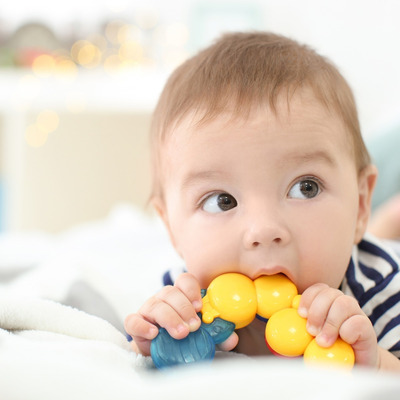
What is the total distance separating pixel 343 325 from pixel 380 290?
25cm

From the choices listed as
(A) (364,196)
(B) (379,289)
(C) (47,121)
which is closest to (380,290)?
(B) (379,289)

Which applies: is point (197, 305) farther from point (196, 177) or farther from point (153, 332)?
point (196, 177)

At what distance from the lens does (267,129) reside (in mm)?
848

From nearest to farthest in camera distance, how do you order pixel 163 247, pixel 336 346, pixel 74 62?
pixel 336 346 → pixel 163 247 → pixel 74 62

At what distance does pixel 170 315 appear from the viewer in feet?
2.53

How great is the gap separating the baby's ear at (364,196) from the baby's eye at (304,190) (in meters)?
0.17

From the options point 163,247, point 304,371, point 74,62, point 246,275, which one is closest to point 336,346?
point 246,275

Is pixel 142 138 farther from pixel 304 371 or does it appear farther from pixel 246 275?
pixel 304 371

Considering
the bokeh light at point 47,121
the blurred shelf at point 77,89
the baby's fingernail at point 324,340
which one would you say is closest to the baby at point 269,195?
the baby's fingernail at point 324,340

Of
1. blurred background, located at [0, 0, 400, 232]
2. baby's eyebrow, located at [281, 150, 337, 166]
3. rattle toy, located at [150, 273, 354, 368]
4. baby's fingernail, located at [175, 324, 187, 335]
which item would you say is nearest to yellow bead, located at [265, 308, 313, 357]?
rattle toy, located at [150, 273, 354, 368]

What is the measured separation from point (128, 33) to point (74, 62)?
38 cm

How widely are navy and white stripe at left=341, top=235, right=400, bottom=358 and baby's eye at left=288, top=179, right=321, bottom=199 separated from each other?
18 centimetres

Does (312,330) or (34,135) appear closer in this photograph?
(312,330)

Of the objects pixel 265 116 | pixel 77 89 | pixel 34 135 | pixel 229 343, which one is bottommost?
pixel 34 135
